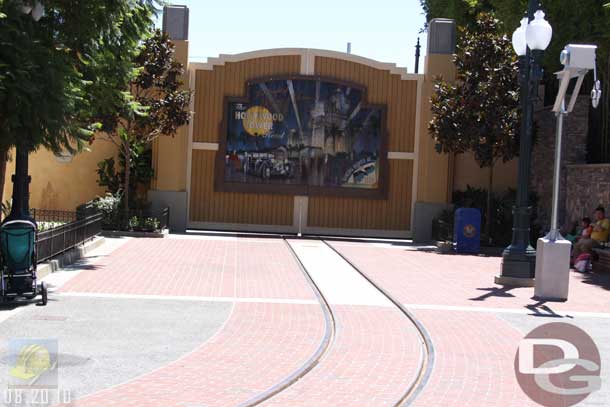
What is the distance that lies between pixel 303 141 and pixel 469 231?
22.5 feet

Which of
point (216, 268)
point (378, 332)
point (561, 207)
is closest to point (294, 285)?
point (216, 268)

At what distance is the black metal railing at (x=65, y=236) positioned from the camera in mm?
15780

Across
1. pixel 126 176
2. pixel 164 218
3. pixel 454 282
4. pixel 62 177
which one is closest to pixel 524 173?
pixel 454 282

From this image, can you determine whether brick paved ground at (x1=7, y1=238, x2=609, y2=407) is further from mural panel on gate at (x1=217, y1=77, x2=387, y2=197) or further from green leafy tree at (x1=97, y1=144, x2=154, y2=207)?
mural panel on gate at (x1=217, y1=77, x2=387, y2=197)

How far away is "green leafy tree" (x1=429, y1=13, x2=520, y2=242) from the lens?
2498cm

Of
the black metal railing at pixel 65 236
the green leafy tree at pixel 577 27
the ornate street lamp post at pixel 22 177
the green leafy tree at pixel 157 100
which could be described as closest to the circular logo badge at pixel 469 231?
the green leafy tree at pixel 577 27

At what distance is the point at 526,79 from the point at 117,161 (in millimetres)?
15484

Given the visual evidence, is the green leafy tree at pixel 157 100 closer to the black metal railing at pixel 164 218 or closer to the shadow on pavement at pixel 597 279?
the black metal railing at pixel 164 218

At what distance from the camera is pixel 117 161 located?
29.1 m

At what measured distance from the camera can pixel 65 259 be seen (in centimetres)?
1708

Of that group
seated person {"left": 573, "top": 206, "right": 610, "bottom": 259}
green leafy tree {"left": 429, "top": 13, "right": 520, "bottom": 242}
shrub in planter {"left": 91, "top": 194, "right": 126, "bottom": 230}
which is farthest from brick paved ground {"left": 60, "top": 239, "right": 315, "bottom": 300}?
seated person {"left": 573, "top": 206, "right": 610, "bottom": 259}

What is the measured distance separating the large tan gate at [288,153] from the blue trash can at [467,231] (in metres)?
4.74

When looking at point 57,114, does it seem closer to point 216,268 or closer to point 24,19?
point 24,19

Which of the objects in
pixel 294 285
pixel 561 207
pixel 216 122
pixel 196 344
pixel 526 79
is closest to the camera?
pixel 196 344
